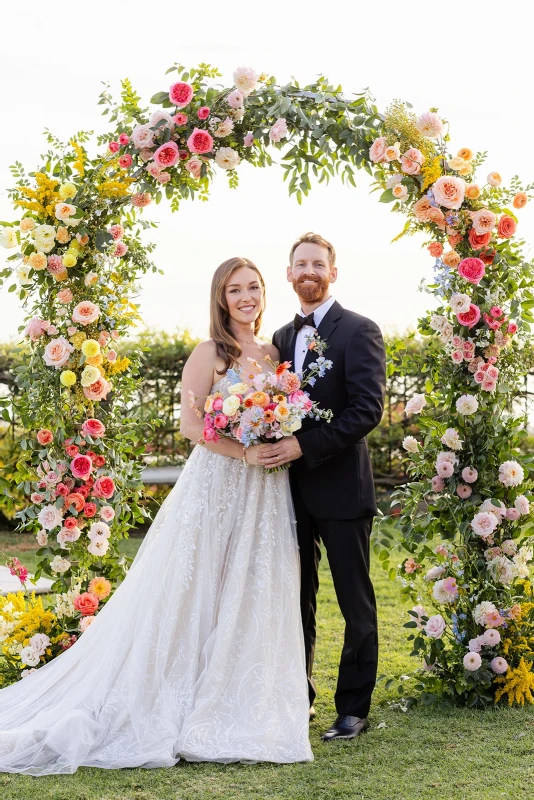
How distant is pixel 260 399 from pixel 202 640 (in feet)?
3.63

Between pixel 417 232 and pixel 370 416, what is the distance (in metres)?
→ 1.08

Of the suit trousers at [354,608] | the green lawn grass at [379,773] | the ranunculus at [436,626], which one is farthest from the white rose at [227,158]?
the green lawn grass at [379,773]

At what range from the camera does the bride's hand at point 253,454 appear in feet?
12.4

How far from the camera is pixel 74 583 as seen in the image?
15.1 ft

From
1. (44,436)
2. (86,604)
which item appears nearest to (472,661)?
(86,604)

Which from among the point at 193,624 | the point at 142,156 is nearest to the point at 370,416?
the point at 193,624

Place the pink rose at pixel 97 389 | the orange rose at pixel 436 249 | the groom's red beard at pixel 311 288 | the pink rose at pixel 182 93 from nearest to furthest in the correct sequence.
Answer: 1. the groom's red beard at pixel 311 288
2. the orange rose at pixel 436 249
3. the pink rose at pixel 182 93
4. the pink rose at pixel 97 389

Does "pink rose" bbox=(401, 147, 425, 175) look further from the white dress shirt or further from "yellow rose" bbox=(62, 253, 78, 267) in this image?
"yellow rose" bbox=(62, 253, 78, 267)

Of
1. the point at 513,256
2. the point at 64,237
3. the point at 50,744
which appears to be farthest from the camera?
the point at 64,237

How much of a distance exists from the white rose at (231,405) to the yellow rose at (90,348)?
1088mm

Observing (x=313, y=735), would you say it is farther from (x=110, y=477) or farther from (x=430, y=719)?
(x=110, y=477)

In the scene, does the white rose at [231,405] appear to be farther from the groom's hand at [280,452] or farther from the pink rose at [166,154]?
the pink rose at [166,154]

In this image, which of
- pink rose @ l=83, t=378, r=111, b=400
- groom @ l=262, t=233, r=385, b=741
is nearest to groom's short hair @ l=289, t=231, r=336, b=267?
groom @ l=262, t=233, r=385, b=741

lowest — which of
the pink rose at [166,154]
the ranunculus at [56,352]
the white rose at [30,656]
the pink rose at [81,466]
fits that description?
the white rose at [30,656]
